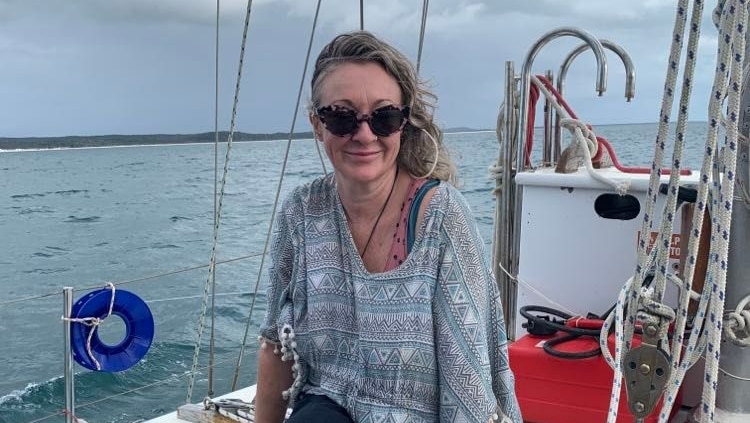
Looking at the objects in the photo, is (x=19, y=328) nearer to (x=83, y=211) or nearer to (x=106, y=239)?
(x=106, y=239)

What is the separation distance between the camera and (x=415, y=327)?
4.36 ft

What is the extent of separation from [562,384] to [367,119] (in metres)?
1.12

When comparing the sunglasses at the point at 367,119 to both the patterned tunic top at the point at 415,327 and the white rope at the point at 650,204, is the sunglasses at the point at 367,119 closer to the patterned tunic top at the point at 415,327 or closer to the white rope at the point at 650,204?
the patterned tunic top at the point at 415,327

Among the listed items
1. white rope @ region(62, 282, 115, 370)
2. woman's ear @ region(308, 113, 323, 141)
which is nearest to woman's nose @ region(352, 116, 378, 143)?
woman's ear @ region(308, 113, 323, 141)

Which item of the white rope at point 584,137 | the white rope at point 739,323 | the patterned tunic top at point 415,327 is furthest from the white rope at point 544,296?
the patterned tunic top at point 415,327

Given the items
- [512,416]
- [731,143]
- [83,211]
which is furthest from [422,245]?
[83,211]

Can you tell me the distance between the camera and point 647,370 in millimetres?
1259

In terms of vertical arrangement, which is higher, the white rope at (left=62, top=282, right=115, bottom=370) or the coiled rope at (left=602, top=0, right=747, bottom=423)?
the coiled rope at (left=602, top=0, right=747, bottom=423)

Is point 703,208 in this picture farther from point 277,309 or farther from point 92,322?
point 92,322

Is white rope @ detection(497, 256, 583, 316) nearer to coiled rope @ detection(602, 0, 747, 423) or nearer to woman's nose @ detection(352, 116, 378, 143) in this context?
coiled rope @ detection(602, 0, 747, 423)

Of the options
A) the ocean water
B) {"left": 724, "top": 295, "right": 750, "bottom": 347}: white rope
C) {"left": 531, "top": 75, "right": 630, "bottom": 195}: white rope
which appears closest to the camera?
{"left": 724, "top": 295, "right": 750, "bottom": 347}: white rope

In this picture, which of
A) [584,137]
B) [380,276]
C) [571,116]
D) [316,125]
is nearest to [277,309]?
[380,276]

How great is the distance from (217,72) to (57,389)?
385cm

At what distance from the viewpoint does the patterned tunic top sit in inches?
52.0
